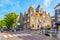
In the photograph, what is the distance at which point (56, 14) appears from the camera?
1681 cm

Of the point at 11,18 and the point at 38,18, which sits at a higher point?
the point at 11,18

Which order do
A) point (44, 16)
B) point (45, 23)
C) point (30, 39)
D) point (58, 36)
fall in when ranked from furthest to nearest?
1. point (44, 16)
2. point (45, 23)
3. point (58, 36)
4. point (30, 39)

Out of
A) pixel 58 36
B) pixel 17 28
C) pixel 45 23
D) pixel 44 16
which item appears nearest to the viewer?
pixel 58 36

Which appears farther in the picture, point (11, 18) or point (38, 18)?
point (38, 18)

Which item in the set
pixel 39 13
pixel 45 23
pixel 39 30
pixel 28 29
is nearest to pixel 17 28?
pixel 28 29

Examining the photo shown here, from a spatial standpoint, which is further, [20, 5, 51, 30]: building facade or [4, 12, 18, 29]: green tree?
[20, 5, 51, 30]: building facade

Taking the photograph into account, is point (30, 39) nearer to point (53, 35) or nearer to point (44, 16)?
point (53, 35)

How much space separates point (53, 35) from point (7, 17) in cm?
350

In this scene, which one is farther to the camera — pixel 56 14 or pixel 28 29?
pixel 56 14

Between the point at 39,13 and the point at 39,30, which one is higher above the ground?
the point at 39,13

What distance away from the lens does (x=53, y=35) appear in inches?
487

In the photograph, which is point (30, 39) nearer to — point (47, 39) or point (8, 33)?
point (47, 39)

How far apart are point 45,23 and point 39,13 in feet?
7.17

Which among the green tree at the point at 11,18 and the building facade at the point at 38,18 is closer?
the green tree at the point at 11,18
